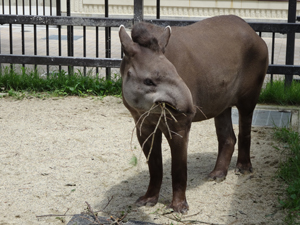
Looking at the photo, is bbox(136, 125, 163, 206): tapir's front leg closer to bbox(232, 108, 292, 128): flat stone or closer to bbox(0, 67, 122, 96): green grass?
bbox(232, 108, 292, 128): flat stone

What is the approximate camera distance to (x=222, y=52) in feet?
13.6

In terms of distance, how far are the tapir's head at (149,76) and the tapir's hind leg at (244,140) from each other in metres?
1.59

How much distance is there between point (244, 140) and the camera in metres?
4.73

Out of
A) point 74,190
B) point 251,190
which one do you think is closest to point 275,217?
point 251,190

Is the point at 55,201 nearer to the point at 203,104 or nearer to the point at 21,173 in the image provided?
the point at 21,173

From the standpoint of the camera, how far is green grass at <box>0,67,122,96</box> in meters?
7.41

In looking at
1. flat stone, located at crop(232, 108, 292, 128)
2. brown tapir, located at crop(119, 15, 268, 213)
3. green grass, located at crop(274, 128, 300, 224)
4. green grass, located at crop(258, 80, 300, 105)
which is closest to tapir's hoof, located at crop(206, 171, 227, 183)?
brown tapir, located at crop(119, 15, 268, 213)

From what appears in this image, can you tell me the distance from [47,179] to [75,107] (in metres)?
2.34

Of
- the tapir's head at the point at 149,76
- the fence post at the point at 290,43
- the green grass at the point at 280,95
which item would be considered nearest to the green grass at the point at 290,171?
the green grass at the point at 280,95

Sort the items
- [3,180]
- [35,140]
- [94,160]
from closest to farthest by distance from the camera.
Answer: [3,180]
[94,160]
[35,140]

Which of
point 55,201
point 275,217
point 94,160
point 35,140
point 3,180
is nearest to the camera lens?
point 275,217

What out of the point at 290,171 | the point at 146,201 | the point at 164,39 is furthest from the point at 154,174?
the point at 290,171

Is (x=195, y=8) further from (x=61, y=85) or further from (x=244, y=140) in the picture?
(x=244, y=140)

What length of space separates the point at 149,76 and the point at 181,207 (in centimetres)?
128
